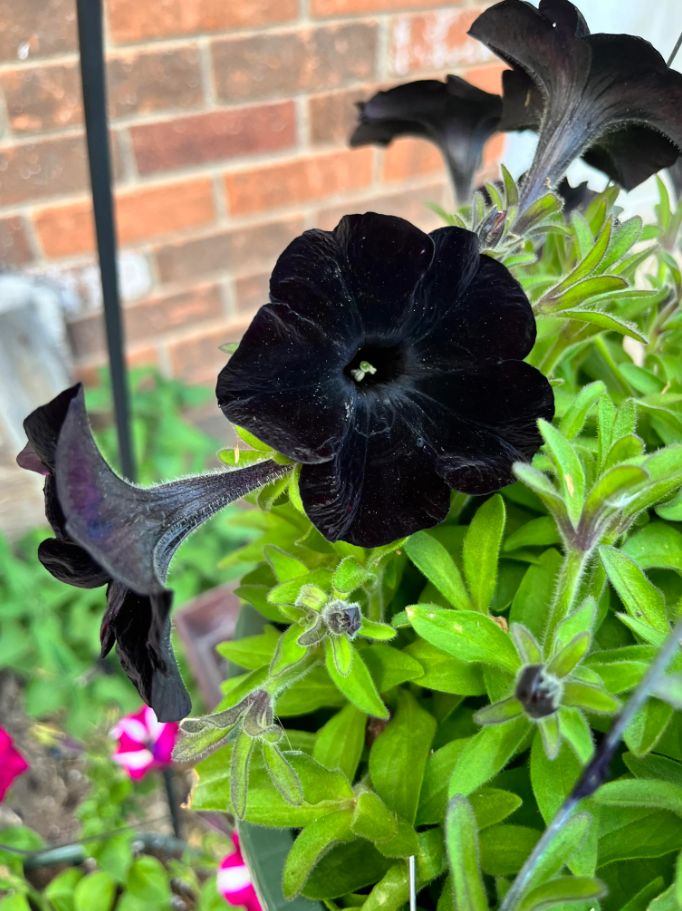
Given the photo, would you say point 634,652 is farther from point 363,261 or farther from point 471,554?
point 363,261

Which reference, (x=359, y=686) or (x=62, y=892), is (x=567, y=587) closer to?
(x=359, y=686)

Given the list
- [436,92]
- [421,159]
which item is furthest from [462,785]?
[421,159]

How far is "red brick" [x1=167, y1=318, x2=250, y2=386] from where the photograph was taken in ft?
4.44

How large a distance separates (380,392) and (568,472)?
0.34 ft

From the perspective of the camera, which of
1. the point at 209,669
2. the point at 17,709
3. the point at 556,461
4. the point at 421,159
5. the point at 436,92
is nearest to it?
the point at 556,461

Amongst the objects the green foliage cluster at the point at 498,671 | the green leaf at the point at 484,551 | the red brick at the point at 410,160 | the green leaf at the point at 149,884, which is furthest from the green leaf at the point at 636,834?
the red brick at the point at 410,160

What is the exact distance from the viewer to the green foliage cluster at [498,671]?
1.09 feet

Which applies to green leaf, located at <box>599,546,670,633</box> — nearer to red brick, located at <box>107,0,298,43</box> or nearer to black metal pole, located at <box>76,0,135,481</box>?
black metal pole, located at <box>76,0,135,481</box>

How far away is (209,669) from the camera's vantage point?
87cm

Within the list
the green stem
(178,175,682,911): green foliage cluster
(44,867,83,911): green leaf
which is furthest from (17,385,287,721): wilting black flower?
(44,867,83,911): green leaf

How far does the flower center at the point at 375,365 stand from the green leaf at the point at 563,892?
234mm

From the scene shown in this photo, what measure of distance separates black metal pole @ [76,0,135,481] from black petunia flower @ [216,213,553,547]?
0.55ft

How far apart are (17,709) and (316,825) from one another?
959 mm

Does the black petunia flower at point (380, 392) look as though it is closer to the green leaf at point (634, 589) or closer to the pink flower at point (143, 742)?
the green leaf at point (634, 589)
